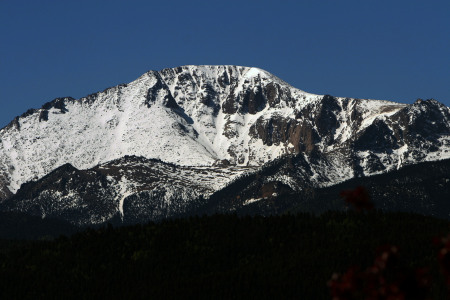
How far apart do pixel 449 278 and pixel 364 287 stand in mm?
3346

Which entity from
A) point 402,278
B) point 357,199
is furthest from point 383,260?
point 357,199

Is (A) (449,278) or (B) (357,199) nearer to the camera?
(A) (449,278)

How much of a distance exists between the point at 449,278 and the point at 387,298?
2630 millimetres

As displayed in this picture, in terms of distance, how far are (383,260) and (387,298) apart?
5.00 feet

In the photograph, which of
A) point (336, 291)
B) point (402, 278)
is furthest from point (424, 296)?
point (336, 291)

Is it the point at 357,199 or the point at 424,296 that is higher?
the point at 357,199

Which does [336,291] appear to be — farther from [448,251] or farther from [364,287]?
[448,251]

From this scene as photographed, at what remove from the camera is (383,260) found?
122 ft

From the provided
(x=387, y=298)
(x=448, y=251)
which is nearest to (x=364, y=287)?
(x=387, y=298)

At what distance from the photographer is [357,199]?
40.3 meters

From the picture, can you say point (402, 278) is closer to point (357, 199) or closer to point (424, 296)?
point (424, 296)

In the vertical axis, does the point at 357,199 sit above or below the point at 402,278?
above

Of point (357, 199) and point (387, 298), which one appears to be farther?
point (357, 199)

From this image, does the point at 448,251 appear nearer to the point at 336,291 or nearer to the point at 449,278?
the point at 449,278
